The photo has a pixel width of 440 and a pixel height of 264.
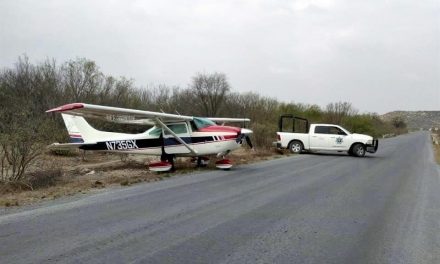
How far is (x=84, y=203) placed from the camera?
963 centimetres

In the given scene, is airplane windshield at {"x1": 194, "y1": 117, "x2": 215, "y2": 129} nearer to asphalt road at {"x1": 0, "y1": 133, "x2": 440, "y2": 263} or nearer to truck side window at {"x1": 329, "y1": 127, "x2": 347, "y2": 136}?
asphalt road at {"x1": 0, "y1": 133, "x2": 440, "y2": 263}

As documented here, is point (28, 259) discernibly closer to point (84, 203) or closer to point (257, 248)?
point (257, 248)

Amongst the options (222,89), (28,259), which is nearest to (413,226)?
(28,259)

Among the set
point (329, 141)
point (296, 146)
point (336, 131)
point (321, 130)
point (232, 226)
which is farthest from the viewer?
point (296, 146)

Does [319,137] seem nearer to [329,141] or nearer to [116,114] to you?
[329,141]

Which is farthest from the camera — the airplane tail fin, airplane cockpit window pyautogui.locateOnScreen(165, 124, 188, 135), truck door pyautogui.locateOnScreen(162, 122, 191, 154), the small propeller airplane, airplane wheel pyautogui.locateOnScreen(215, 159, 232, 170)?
the airplane tail fin

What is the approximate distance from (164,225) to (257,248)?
6.22 feet

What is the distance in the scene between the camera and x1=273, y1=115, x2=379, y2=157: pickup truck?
27.6 m

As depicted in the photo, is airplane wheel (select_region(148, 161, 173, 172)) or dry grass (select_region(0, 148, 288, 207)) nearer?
dry grass (select_region(0, 148, 288, 207))

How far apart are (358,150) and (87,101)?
19.1m

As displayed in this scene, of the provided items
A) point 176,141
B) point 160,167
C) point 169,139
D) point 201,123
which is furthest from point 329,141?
point 160,167

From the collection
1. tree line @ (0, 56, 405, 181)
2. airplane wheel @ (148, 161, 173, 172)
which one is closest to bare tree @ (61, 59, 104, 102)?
tree line @ (0, 56, 405, 181)

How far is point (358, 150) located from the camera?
90.6ft

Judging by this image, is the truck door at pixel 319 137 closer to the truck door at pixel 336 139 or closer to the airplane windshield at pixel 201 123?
the truck door at pixel 336 139
